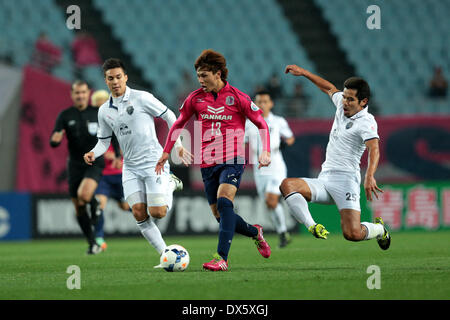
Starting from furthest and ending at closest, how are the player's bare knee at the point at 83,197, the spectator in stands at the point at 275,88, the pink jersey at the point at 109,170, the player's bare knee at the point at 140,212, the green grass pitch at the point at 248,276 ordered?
1. the spectator in stands at the point at 275,88
2. the pink jersey at the point at 109,170
3. the player's bare knee at the point at 83,197
4. the player's bare knee at the point at 140,212
5. the green grass pitch at the point at 248,276

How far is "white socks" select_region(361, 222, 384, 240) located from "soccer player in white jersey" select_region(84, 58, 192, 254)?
2157mm

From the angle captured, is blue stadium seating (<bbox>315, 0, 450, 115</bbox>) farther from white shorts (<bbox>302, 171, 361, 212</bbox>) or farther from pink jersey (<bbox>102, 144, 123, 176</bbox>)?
white shorts (<bbox>302, 171, 361, 212</bbox>)

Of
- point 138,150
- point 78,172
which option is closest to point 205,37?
point 78,172

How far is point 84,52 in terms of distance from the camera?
19.8 m

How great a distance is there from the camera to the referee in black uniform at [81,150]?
10898mm

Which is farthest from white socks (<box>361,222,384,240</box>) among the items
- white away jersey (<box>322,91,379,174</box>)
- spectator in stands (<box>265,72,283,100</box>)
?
spectator in stands (<box>265,72,283,100</box>)

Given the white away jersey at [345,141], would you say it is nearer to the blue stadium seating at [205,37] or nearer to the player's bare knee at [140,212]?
the player's bare knee at [140,212]

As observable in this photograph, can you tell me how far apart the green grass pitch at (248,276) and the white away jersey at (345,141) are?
1080 millimetres

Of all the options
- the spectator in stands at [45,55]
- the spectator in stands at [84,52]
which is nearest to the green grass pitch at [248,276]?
the spectator in stands at [45,55]

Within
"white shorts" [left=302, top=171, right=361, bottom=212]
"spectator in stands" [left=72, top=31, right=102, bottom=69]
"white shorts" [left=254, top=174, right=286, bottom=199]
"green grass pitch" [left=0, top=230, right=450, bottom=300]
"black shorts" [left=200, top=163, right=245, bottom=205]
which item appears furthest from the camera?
"spectator in stands" [left=72, top=31, right=102, bottom=69]

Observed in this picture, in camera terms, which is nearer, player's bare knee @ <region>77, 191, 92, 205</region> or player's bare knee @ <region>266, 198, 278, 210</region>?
player's bare knee @ <region>77, 191, 92, 205</region>

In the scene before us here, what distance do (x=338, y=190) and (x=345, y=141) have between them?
534 millimetres

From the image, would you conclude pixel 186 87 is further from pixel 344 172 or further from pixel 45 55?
pixel 344 172

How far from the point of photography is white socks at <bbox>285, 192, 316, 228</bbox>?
7805 millimetres
